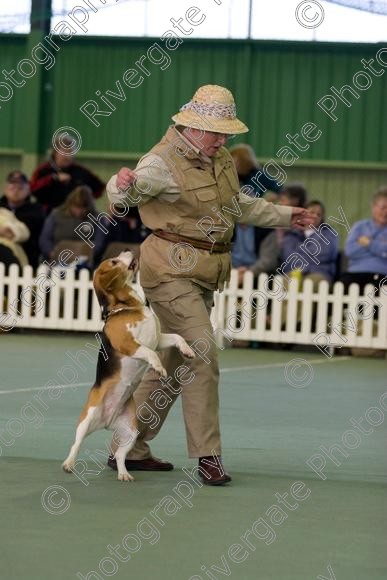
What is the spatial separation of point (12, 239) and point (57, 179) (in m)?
1.26

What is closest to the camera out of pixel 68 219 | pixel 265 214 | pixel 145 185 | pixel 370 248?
pixel 145 185

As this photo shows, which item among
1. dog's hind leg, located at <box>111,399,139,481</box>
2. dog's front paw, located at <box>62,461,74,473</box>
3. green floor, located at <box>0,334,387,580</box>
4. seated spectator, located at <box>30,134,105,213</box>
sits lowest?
green floor, located at <box>0,334,387,580</box>

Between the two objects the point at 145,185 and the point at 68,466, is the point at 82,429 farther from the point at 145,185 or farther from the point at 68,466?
the point at 145,185

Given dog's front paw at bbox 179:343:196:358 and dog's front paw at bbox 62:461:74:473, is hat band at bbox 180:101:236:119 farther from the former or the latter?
dog's front paw at bbox 62:461:74:473

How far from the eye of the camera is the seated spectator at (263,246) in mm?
13062

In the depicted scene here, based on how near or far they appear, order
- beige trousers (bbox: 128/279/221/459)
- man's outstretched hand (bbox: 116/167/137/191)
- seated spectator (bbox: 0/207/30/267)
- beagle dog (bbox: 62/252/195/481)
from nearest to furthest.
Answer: man's outstretched hand (bbox: 116/167/137/191), beagle dog (bbox: 62/252/195/481), beige trousers (bbox: 128/279/221/459), seated spectator (bbox: 0/207/30/267)

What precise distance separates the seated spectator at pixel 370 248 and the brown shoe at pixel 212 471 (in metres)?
7.40

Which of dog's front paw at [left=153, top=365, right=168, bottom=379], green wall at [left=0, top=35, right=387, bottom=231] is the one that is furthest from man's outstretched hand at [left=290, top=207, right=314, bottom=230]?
green wall at [left=0, top=35, right=387, bottom=231]

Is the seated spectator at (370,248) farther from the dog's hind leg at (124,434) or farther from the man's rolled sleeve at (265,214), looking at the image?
the dog's hind leg at (124,434)

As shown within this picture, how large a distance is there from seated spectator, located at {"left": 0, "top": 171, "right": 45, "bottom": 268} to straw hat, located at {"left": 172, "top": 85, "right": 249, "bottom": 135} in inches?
325

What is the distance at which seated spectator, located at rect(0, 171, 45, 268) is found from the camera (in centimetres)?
1397

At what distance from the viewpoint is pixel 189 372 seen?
5855 millimetres

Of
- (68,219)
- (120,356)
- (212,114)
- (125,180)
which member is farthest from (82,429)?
(68,219)

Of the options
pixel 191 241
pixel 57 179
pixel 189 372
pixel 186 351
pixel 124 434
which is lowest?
pixel 124 434
